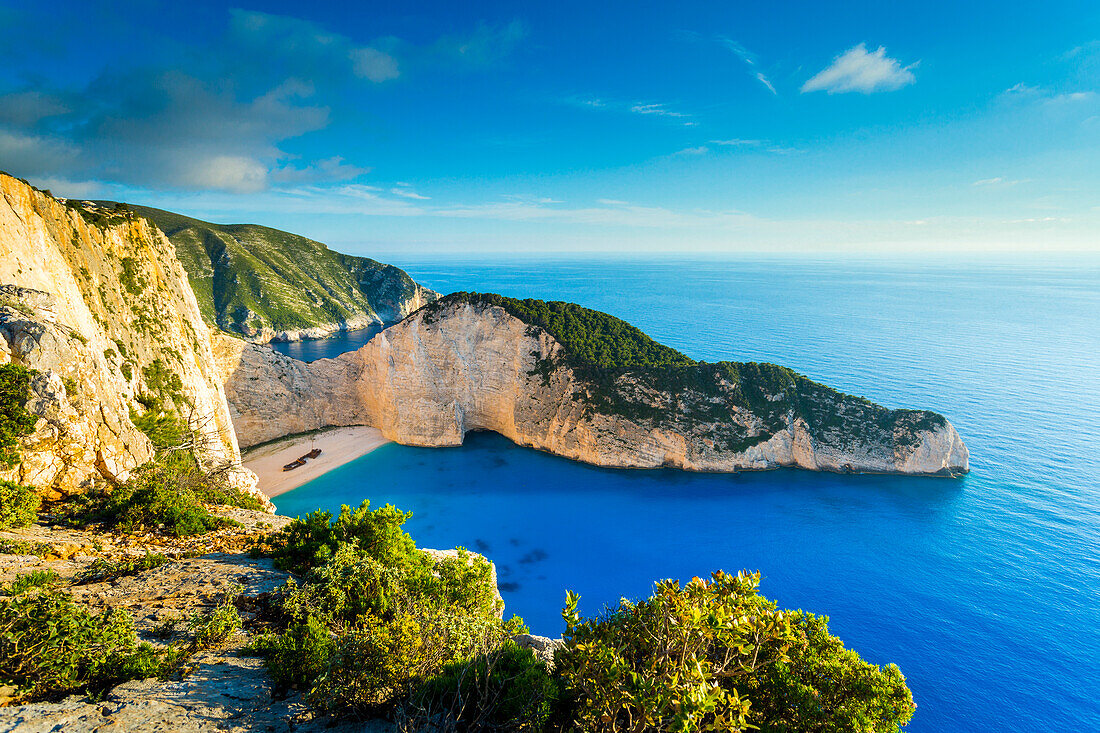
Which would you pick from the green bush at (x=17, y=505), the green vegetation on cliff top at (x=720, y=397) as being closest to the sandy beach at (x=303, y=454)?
the green vegetation on cliff top at (x=720, y=397)

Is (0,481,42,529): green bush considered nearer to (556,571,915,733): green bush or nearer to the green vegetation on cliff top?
(556,571,915,733): green bush

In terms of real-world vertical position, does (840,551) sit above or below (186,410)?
below

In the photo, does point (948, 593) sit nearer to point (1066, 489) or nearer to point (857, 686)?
point (1066, 489)

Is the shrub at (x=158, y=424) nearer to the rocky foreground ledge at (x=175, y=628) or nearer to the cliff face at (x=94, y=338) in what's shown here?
the cliff face at (x=94, y=338)

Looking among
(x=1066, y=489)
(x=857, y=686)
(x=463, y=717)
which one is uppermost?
(x=463, y=717)

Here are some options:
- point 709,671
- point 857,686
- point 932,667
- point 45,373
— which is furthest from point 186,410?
point 932,667

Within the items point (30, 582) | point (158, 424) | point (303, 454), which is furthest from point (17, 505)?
point (303, 454)

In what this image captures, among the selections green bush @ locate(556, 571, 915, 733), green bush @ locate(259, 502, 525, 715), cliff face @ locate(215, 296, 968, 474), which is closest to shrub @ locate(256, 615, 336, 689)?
green bush @ locate(259, 502, 525, 715)
